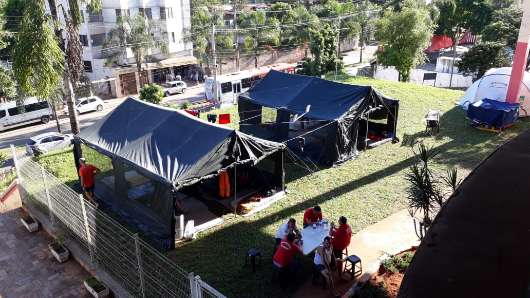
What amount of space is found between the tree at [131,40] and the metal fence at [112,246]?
93.9ft

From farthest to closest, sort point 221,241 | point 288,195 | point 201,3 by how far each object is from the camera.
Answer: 1. point 201,3
2. point 288,195
3. point 221,241

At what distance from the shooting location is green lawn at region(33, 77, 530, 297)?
8.89m

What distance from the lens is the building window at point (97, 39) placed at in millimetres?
39469

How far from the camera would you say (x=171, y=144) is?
10.7 metres

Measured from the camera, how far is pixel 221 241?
9984 millimetres

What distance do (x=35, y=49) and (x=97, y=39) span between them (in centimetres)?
2760

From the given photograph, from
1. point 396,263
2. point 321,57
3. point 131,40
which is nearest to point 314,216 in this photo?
point 396,263

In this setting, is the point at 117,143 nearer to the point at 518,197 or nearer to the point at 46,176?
the point at 46,176

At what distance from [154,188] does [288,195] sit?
12.4 feet

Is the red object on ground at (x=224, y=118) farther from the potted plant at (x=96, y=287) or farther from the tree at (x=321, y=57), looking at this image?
the tree at (x=321, y=57)

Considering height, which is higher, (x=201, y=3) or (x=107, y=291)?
(x=201, y=3)

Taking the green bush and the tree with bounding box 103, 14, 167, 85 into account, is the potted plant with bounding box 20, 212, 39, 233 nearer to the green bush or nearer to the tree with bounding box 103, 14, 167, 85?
the green bush

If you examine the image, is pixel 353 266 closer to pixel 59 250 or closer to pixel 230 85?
pixel 59 250

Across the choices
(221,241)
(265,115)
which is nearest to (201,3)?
(265,115)
